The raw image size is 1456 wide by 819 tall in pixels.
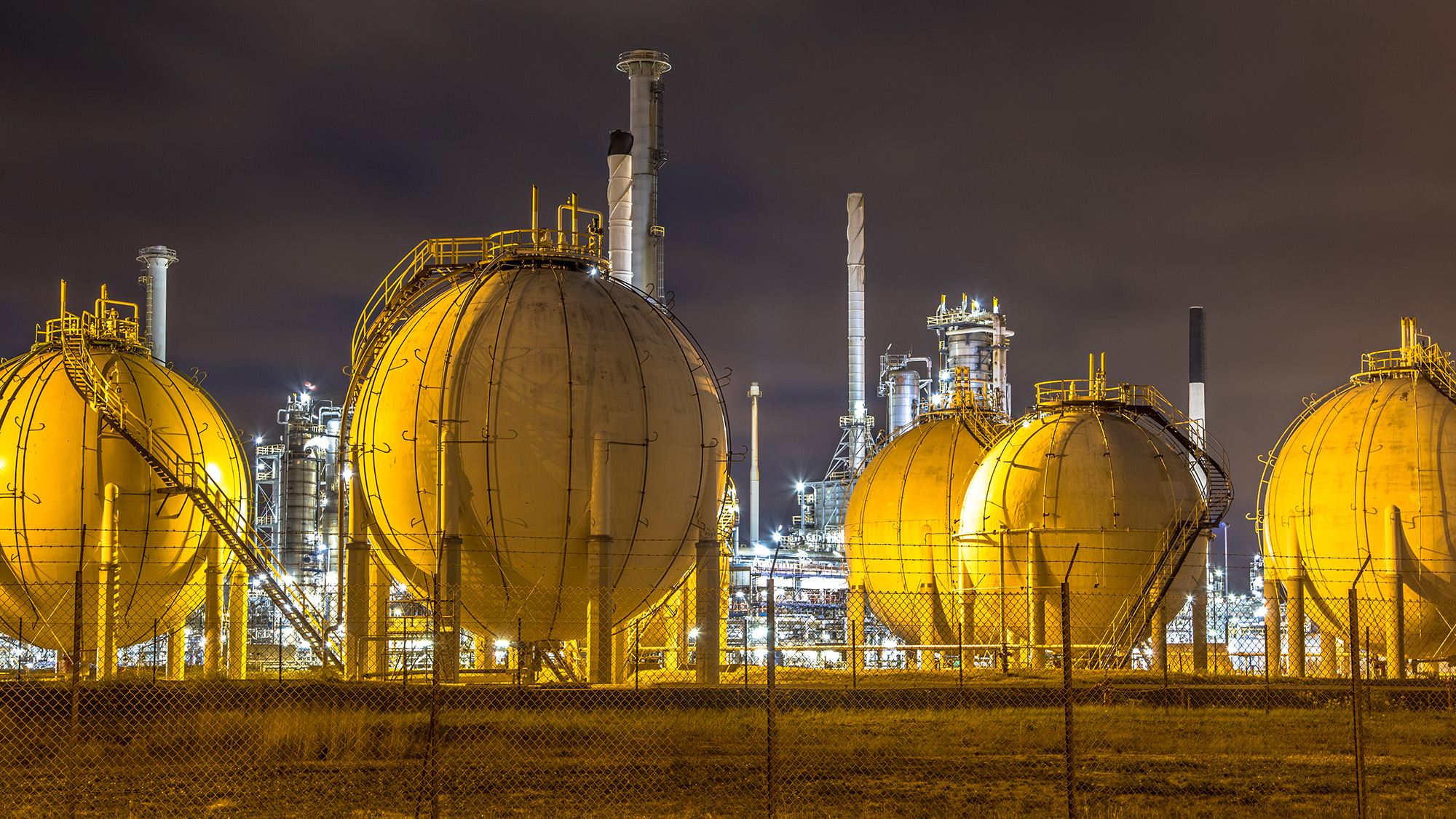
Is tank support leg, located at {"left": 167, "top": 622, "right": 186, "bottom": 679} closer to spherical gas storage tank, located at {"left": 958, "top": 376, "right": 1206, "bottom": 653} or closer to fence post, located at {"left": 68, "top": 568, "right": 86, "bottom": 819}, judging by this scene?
spherical gas storage tank, located at {"left": 958, "top": 376, "right": 1206, "bottom": 653}

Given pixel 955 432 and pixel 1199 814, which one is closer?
pixel 1199 814

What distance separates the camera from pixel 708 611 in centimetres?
2700

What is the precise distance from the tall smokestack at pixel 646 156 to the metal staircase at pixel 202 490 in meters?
18.9

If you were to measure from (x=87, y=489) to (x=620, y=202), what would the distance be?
760 inches

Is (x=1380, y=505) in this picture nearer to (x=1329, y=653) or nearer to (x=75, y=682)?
(x=1329, y=653)

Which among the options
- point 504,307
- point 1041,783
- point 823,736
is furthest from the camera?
point 504,307

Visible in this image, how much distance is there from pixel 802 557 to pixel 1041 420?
1493 inches

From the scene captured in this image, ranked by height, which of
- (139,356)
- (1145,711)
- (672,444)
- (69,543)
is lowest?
(1145,711)

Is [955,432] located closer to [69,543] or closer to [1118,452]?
[1118,452]

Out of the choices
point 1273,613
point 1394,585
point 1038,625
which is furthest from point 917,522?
point 1394,585

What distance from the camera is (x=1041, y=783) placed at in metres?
15.3

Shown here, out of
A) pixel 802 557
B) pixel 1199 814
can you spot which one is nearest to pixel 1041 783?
pixel 1199 814

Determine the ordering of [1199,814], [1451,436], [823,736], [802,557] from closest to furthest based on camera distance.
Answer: [1199,814] → [823,736] → [1451,436] → [802,557]

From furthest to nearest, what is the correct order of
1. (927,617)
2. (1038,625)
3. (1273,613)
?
(927,617) → (1273,613) → (1038,625)
